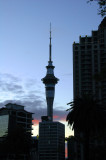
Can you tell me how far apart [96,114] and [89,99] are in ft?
13.8

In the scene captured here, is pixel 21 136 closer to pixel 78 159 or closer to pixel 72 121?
pixel 72 121

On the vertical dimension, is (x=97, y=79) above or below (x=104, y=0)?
below

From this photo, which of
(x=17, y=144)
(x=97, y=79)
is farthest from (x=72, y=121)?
(x=17, y=144)

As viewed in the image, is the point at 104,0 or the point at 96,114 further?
the point at 96,114

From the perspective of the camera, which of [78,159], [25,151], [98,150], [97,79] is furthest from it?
[78,159]

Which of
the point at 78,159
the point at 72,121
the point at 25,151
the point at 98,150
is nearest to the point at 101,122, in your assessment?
the point at 72,121

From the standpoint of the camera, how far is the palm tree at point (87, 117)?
183 ft

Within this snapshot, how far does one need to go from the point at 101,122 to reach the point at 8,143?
2359 inches

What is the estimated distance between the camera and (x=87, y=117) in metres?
56.1

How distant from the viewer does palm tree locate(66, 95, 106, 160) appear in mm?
55719

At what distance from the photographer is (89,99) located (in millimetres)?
58906

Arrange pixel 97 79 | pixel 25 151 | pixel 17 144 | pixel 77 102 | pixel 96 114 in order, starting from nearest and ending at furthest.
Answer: pixel 97 79, pixel 96 114, pixel 77 102, pixel 17 144, pixel 25 151

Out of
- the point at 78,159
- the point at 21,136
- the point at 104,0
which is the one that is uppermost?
the point at 104,0

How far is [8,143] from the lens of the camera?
107875mm
